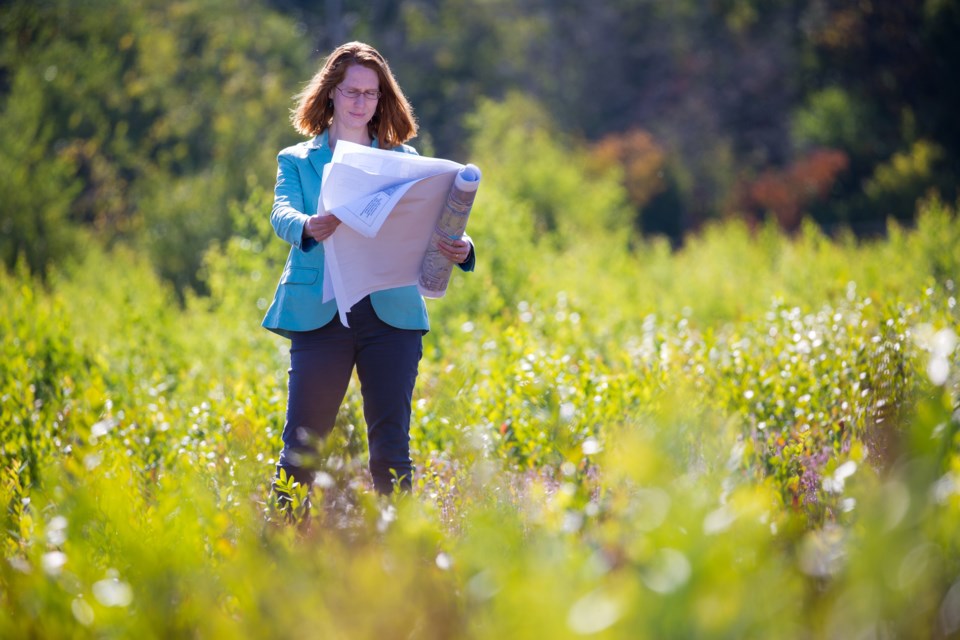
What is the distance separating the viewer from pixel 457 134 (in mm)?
32062

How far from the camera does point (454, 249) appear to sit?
3.09m

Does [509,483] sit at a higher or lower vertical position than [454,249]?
lower

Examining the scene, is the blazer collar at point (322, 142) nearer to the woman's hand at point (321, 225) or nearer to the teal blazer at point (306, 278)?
the teal blazer at point (306, 278)

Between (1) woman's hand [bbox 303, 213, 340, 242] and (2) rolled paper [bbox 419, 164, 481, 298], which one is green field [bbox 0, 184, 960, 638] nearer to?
(2) rolled paper [bbox 419, 164, 481, 298]

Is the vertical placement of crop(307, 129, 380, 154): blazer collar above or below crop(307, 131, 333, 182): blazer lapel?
above

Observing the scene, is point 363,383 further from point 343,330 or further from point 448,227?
point 448,227

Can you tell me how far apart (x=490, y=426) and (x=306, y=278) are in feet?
3.49

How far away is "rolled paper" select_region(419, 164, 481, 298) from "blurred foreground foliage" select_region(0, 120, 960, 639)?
0.43m

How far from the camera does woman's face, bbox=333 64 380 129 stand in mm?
3273


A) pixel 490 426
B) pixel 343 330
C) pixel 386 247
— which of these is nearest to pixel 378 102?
pixel 386 247

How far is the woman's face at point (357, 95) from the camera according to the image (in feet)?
10.7

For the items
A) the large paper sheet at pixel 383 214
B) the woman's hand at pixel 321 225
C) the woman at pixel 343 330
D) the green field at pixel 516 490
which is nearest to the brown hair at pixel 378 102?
the woman at pixel 343 330

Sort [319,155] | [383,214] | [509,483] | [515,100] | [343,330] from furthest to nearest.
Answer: [515,100] < [509,483] < [319,155] < [343,330] < [383,214]

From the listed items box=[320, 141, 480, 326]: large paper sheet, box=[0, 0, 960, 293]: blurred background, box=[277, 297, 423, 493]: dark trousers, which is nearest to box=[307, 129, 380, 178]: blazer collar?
box=[320, 141, 480, 326]: large paper sheet
